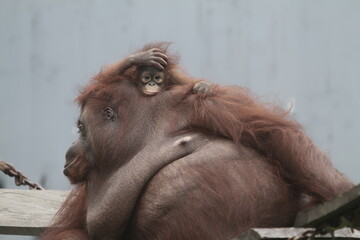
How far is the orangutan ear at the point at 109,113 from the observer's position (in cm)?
387

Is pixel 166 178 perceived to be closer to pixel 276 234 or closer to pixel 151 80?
pixel 151 80

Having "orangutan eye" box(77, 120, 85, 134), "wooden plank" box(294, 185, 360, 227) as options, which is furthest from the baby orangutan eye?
"wooden plank" box(294, 185, 360, 227)

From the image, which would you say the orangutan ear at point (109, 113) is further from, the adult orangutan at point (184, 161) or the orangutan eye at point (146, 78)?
the orangutan eye at point (146, 78)

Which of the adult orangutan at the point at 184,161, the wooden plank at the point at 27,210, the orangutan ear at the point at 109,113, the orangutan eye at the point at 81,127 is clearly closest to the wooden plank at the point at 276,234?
the adult orangutan at the point at 184,161

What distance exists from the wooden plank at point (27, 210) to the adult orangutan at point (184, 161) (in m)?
0.63

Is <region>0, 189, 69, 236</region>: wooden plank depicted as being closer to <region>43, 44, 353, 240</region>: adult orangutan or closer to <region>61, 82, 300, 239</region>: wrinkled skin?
<region>43, 44, 353, 240</region>: adult orangutan

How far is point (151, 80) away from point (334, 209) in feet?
4.69

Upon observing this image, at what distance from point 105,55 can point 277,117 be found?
7.19 ft

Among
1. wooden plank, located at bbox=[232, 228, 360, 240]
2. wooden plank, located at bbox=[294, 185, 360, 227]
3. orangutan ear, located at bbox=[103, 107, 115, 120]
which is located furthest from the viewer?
orangutan ear, located at bbox=[103, 107, 115, 120]

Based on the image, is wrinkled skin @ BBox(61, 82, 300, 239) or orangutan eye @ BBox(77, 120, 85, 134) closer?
wrinkled skin @ BBox(61, 82, 300, 239)

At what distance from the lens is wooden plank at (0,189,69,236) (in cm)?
450

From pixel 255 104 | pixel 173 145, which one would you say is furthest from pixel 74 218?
pixel 255 104

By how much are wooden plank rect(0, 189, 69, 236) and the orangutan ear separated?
3.07 ft

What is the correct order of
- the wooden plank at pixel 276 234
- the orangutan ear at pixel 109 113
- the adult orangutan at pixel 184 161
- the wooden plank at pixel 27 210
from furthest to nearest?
1. the wooden plank at pixel 27 210
2. the orangutan ear at pixel 109 113
3. the adult orangutan at pixel 184 161
4. the wooden plank at pixel 276 234
